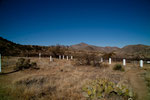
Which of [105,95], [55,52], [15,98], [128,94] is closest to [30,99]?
[15,98]

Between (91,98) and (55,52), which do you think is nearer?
(91,98)

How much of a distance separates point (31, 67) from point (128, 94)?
32.8ft

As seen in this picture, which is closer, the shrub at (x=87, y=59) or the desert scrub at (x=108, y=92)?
the desert scrub at (x=108, y=92)

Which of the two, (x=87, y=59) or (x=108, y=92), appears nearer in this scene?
(x=108, y=92)

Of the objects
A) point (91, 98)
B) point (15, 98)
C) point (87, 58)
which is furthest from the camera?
point (87, 58)

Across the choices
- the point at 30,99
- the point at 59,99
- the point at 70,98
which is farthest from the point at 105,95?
the point at 30,99

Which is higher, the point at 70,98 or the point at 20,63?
the point at 20,63

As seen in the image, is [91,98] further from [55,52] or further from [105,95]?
[55,52]

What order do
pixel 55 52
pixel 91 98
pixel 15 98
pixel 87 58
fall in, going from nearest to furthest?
pixel 15 98, pixel 91 98, pixel 87 58, pixel 55 52

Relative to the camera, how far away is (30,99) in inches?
142

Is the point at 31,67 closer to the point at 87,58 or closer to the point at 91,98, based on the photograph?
the point at 87,58

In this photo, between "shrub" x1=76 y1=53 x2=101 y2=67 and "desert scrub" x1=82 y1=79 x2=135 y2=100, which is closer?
"desert scrub" x1=82 y1=79 x2=135 y2=100

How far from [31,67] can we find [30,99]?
7747mm

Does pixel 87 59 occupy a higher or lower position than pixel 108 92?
higher
